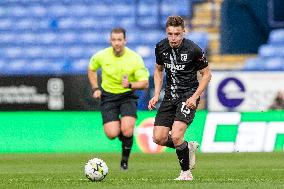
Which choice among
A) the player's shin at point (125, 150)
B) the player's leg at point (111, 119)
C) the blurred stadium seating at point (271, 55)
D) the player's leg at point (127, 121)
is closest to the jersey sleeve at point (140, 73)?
the player's leg at point (127, 121)

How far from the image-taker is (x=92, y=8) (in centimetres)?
2953

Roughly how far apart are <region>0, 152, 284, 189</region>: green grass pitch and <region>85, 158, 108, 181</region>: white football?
109 millimetres

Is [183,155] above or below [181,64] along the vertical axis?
below

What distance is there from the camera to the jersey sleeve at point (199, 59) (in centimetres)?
1222

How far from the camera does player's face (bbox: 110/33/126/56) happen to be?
50.7 ft

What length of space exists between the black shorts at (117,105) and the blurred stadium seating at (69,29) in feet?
37.2

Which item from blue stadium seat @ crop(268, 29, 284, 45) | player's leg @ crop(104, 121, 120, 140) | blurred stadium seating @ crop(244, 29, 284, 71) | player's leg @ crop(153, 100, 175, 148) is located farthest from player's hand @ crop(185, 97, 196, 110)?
blue stadium seat @ crop(268, 29, 284, 45)

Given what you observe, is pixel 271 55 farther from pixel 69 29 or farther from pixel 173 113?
pixel 173 113

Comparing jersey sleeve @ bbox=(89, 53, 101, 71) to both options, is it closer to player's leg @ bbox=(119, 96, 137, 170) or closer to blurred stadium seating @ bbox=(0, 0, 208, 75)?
player's leg @ bbox=(119, 96, 137, 170)

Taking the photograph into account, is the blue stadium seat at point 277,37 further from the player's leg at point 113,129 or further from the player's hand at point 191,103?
the player's hand at point 191,103

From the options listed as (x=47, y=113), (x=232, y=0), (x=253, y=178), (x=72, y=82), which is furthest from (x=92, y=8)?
(x=253, y=178)

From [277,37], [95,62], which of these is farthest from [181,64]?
[277,37]

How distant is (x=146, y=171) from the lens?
14.5 meters

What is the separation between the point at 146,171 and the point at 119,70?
227 cm
